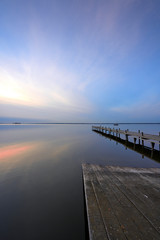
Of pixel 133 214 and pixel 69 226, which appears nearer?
pixel 133 214

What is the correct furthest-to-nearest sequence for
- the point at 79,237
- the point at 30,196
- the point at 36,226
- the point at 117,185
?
the point at 30,196 < the point at 117,185 < the point at 36,226 < the point at 79,237

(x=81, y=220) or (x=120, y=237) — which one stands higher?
(x=120, y=237)

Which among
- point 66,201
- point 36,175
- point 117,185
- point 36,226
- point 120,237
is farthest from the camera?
point 36,175

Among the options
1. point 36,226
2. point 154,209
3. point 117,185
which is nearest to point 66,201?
point 36,226

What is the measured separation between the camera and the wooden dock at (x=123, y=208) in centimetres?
225

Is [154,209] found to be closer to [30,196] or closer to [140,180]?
[140,180]

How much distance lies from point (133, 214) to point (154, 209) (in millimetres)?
705

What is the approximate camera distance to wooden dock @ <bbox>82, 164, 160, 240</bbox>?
2254 millimetres

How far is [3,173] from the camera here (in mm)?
7059

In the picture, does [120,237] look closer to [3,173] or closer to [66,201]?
[66,201]

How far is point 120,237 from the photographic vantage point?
216 cm

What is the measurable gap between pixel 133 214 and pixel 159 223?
548mm

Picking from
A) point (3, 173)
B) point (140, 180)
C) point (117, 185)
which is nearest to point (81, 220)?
point (117, 185)

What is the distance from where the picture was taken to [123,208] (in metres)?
2.92
